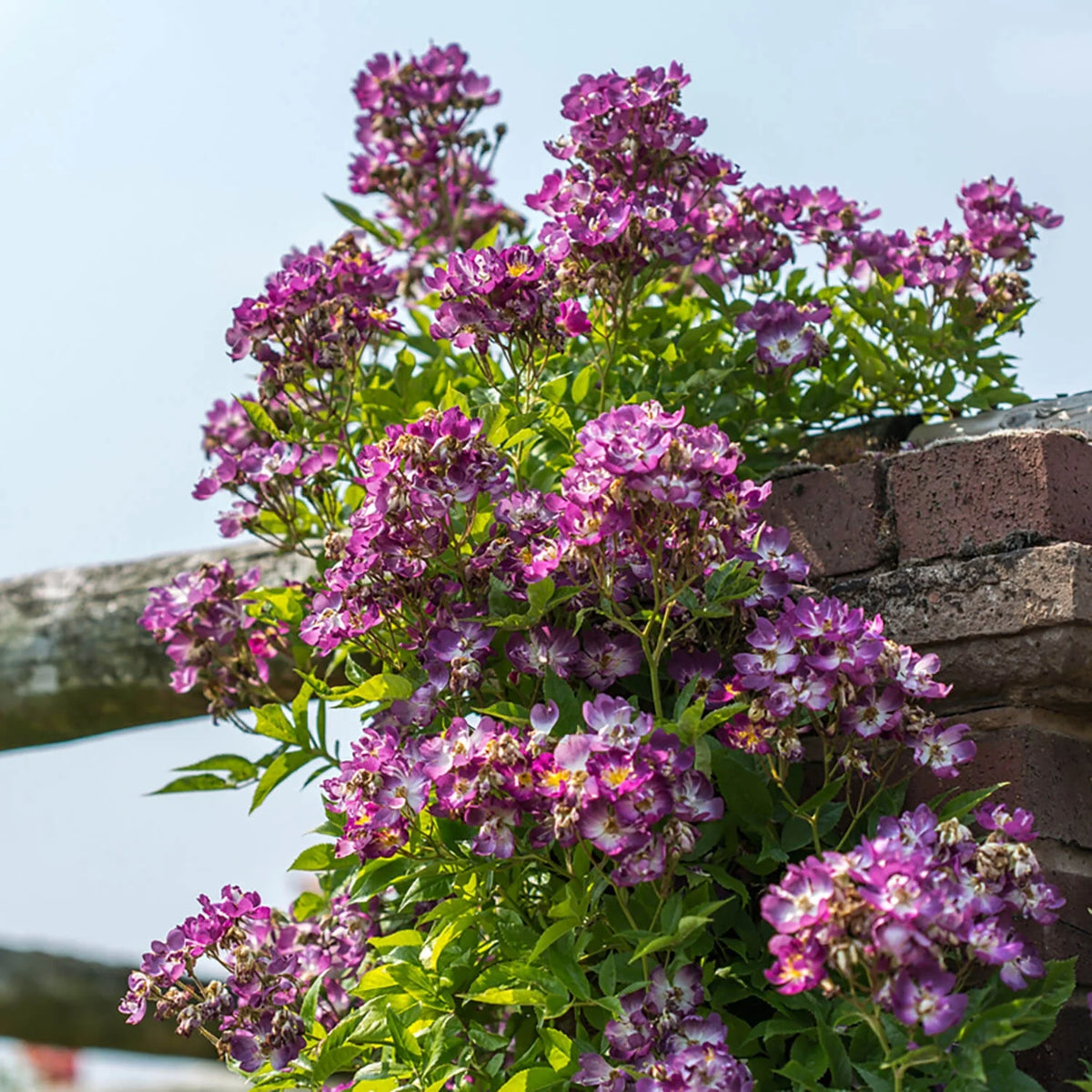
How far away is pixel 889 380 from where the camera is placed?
2.43 m

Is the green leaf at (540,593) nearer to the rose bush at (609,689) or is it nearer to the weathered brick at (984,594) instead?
the rose bush at (609,689)

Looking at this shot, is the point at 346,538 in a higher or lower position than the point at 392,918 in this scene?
higher

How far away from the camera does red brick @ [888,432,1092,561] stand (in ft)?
6.26

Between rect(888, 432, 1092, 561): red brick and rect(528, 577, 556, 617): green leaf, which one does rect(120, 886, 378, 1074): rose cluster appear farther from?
rect(888, 432, 1092, 561): red brick

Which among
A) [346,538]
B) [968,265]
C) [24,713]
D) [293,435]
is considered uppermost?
[968,265]

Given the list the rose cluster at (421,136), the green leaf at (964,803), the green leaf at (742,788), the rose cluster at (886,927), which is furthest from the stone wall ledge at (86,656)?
the rose cluster at (886,927)

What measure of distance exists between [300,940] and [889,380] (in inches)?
53.6

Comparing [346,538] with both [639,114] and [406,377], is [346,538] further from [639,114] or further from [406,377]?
[639,114]

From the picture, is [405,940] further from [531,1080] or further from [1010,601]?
[1010,601]

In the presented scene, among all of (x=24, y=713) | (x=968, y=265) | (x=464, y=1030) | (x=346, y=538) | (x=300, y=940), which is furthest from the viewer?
(x=24, y=713)

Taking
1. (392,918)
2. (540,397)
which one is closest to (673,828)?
(540,397)

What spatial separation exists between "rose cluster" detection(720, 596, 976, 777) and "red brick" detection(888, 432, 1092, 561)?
34 cm

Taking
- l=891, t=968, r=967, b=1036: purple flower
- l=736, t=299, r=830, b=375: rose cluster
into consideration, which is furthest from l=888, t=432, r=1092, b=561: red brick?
l=891, t=968, r=967, b=1036: purple flower

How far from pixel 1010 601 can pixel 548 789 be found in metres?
0.75
